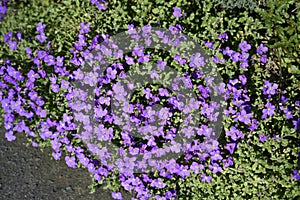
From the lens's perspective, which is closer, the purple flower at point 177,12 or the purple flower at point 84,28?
the purple flower at point 177,12

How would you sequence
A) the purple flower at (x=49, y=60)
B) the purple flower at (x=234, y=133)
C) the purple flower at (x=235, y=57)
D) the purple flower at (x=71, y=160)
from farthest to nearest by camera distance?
the purple flower at (x=49, y=60) → the purple flower at (x=71, y=160) → the purple flower at (x=235, y=57) → the purple flower at (x=234, y=133)

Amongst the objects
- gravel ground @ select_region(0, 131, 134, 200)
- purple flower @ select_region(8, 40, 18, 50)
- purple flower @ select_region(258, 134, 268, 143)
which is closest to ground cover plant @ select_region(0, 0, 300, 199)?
purple flower @ select_region(258, 134, 268, 143)

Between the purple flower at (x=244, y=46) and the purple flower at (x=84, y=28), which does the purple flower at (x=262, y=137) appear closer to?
the purple flower at (x=244, y=46)

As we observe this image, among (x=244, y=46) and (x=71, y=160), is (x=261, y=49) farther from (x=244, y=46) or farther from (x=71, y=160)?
(x=71, y=160)

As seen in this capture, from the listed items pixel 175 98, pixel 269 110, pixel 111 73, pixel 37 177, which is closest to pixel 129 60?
pixel 111 73

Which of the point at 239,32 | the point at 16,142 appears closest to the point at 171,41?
the point at 239,32

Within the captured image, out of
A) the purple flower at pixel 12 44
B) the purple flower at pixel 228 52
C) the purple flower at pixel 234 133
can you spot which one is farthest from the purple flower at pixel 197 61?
the purple flower at pixel 12 44
